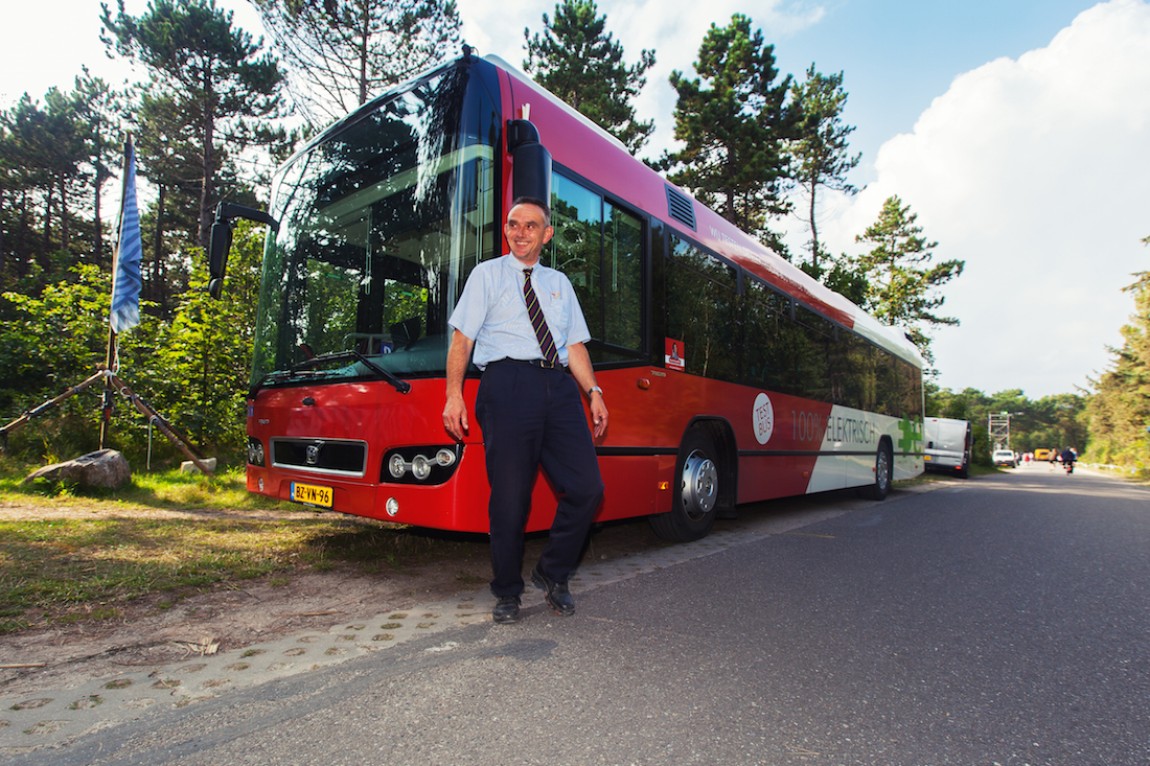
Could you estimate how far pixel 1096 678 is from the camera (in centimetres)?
258

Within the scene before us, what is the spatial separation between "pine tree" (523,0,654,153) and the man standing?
21814 mm

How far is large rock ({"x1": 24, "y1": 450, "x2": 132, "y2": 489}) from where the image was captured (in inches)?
283

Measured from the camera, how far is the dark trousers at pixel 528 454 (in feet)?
9.96

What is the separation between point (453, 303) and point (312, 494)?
5.09ft

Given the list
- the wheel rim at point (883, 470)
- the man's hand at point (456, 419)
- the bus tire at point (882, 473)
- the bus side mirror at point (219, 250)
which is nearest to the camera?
the man's hand at point (456, 419)

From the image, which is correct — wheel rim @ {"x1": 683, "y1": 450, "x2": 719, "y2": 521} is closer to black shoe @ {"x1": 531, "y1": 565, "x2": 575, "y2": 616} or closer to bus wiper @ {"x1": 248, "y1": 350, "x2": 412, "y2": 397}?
black shoe @ {"x1": 531, "y1": 565, "x2": 575, "y2": 616}

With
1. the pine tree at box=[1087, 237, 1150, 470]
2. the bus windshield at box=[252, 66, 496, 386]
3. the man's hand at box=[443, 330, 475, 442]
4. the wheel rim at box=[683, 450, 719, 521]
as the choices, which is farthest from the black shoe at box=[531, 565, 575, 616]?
the pine tree at box=[1087, 237, 1150, 470]

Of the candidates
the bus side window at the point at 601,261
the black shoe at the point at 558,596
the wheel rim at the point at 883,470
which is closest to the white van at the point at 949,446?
the wheel rim at the point at 883,470

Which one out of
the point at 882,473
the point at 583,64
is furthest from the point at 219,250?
the point at 583,64

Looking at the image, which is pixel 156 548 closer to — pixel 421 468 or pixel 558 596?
pixel 421 468

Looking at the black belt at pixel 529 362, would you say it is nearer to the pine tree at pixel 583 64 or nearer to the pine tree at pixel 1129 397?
the pine tree at pixel 583 64

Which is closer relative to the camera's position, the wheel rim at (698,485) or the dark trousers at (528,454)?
the dark trousers at (528,454)

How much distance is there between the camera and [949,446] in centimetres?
2541

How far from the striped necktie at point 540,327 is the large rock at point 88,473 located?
21.9ft
